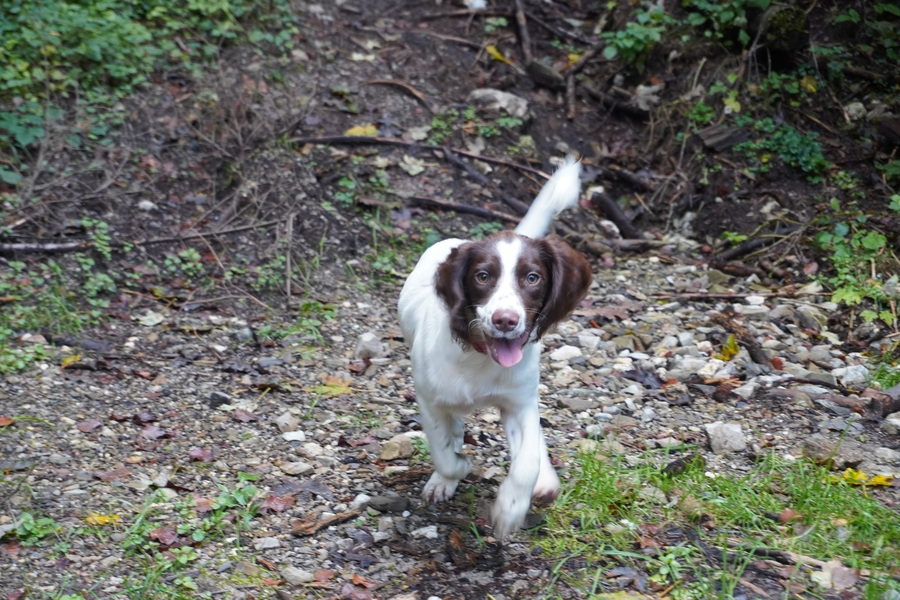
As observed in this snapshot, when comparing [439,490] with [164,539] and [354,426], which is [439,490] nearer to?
[354,426]

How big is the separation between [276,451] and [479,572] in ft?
4.20

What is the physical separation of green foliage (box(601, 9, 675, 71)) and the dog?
476 centimetres

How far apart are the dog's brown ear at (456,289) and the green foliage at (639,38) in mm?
4913

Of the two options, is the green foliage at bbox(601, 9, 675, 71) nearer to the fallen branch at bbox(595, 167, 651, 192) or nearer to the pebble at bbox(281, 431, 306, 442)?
the fallen branch at bbox(595, 167, 651, 192)

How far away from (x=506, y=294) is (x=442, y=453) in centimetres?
80

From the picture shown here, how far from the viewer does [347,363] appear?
5.23 meters

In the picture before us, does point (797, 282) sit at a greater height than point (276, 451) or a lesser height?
greater

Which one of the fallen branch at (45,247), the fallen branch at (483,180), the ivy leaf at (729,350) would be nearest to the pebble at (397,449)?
the ivy leaf at (729,350)

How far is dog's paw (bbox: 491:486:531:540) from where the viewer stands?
3.36m

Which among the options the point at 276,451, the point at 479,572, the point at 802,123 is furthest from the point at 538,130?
the point at 479,572

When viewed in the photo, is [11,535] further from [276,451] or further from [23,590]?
[276,451]

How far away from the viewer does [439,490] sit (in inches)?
155

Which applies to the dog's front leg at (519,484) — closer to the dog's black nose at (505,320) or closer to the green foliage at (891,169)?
the dog's black nose at (505,320)

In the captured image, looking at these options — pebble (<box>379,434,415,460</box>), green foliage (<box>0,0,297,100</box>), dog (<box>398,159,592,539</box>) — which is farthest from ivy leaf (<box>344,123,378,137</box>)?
dog (<box>398,159,592,539</box>)
